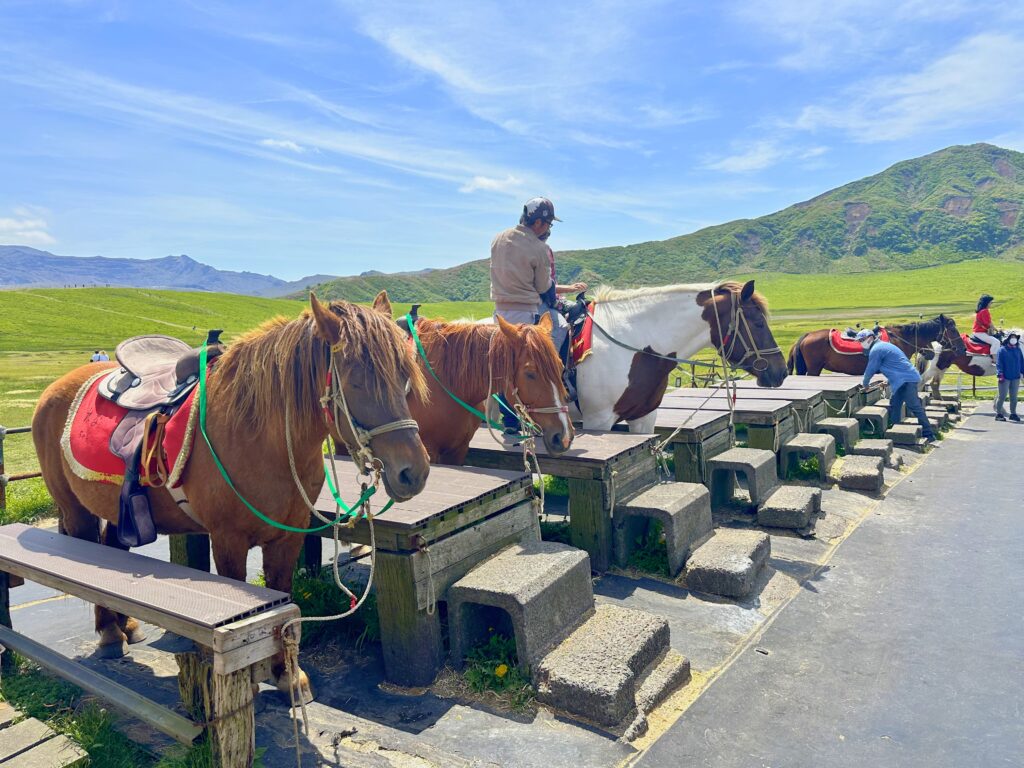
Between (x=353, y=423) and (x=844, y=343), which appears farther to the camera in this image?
(x=844, y=343)

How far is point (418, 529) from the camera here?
3740 mm

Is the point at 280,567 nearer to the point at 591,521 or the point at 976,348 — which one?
the point at 591,521

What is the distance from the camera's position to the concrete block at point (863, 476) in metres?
8.14

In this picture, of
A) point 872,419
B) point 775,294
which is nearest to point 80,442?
point 872,419

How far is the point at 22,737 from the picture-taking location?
3.09 m

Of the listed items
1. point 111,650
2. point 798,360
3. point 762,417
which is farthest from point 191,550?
point 798,360

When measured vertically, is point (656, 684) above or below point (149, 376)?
below

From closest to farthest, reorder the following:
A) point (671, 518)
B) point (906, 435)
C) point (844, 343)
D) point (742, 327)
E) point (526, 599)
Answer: point (526, 599) → point (671, 518) → point (742, 327) → point (906, 435) → point (844, 343)

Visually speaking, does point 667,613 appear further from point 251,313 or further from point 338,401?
point 251,313

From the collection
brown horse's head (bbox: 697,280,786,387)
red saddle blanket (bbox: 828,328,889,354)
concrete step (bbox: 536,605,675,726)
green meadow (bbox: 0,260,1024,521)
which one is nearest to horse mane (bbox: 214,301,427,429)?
concrete step (bbox: 536,605,675,726)

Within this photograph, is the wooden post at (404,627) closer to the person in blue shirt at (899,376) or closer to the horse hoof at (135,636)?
the horse hoof at (135,636)

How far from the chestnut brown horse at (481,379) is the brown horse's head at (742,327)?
2.39 meters

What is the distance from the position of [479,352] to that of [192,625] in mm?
3301

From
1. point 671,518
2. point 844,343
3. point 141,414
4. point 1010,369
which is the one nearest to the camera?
point 141,414
